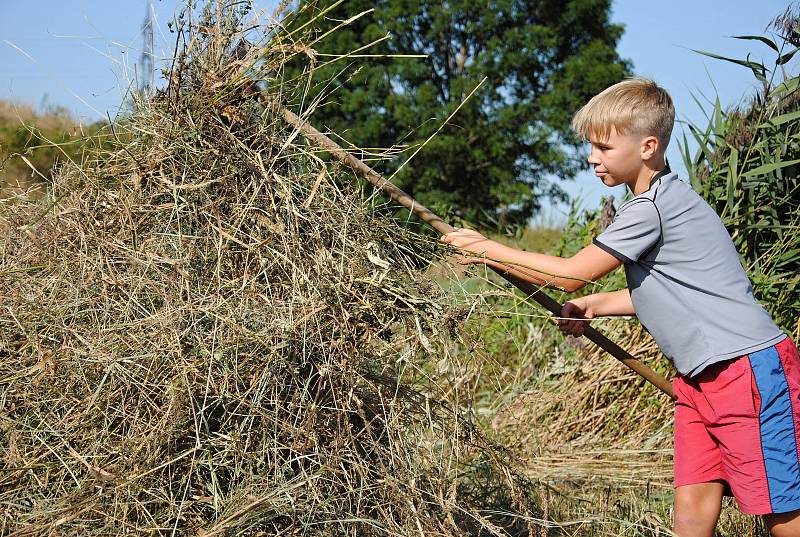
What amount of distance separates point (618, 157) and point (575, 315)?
2.12 feet

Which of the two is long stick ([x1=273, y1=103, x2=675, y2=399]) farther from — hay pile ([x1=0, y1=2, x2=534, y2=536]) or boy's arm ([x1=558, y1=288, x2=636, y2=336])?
boy's arm ([x1=558, y1=288, x2=636, y2=336])

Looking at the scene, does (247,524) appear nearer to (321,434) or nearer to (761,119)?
(321,434)

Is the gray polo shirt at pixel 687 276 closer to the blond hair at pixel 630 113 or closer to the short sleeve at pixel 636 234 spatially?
the short sleeve at pixel 636 234

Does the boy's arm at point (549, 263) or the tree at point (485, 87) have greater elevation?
the tree at point (485, 87)

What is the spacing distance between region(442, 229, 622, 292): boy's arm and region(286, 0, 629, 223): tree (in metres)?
17.6

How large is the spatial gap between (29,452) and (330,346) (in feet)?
3.11

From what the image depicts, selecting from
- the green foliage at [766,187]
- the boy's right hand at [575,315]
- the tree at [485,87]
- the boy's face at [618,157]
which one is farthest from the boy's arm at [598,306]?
the tree at [485,87]

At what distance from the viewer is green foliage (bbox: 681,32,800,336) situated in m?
4.06

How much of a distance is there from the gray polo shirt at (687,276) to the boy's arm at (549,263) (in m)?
0.04

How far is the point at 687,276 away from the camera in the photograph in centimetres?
255

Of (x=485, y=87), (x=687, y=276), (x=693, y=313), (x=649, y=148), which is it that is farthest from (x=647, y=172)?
(x=485, y=87)

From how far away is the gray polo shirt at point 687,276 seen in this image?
97.7 inches

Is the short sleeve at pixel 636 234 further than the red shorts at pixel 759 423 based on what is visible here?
Yes

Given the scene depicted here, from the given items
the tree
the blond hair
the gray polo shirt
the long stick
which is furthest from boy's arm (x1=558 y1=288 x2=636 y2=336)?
the tree
